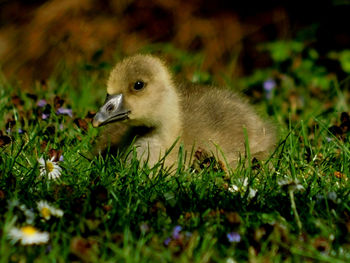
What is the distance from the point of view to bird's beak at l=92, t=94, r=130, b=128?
335 centimetres

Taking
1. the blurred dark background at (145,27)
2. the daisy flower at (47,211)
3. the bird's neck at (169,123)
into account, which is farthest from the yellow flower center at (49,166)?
the blurred dark background at (145,27)

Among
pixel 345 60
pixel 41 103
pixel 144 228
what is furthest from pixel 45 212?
pixel 345 60

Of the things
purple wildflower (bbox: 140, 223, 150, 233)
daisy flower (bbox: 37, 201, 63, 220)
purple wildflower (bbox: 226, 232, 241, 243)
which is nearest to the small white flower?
purple wildflower (bbox: 226, 232, 241, 243)

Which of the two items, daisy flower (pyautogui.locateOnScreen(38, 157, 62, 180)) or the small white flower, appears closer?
the small white flower

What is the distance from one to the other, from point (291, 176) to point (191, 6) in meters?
4.40

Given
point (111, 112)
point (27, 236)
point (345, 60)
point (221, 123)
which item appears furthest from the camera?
point (345, 60)

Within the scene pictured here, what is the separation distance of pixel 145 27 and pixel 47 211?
4930 mm

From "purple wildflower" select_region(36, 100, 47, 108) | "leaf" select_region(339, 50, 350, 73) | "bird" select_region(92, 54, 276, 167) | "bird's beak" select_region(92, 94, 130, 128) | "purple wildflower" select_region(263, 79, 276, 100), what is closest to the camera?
"bird's beak" select_region(92, 94, 130, 128)

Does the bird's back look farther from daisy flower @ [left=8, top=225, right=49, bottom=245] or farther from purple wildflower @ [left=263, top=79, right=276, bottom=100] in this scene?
daisy flower @ [left=8, top=225, right=49, bottom=245]

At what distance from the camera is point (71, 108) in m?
4.38

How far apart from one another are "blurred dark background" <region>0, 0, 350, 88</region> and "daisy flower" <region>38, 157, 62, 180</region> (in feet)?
11.9

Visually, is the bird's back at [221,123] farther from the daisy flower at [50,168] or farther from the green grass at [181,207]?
the daisy flower at [50,168]

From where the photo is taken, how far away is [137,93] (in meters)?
3.50

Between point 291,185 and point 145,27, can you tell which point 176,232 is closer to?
point 291,185
